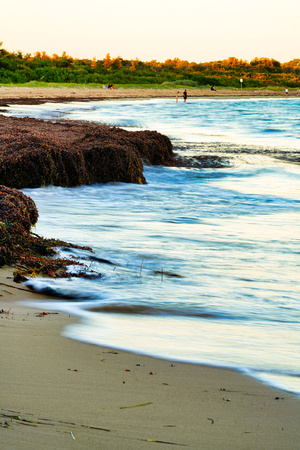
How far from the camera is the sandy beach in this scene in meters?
1.79

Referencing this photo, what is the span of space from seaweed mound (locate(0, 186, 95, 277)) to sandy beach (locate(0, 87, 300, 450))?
131 centimetres

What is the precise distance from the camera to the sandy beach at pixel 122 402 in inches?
70.6

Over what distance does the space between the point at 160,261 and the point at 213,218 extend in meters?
2.68

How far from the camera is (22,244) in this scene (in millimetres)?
4406

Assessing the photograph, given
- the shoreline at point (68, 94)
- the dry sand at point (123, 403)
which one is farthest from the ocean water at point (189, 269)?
the shoreline at point (68, 94)


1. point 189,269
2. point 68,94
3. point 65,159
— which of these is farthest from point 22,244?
point 68,94

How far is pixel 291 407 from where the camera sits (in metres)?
2.17

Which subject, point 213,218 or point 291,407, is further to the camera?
point 213,218

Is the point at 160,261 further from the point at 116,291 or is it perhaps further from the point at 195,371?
the point at 195,371

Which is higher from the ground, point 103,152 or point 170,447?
point 103,152

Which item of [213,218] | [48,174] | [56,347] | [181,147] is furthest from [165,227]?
[181,147]

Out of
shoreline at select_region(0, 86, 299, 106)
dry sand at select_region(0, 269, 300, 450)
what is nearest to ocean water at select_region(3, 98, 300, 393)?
A: dry sand at select_region(0, 269, 300, 450)

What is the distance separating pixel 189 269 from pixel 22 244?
150 centimetres

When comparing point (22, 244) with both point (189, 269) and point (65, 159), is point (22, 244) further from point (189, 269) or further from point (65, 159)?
point (65, 159)
